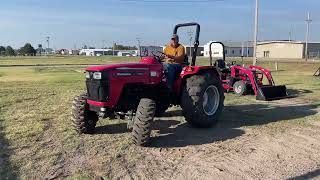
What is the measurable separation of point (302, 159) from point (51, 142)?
166 inches

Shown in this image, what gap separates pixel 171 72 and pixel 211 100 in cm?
153

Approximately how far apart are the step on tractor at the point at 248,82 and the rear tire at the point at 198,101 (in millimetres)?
3925

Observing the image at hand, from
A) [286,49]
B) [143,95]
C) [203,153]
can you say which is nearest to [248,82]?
[143,95]

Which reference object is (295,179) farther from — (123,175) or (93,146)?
(93,146)

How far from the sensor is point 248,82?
15.3 meters

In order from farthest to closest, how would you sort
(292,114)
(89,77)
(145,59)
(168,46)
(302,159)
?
(292,114)
(168,46)
(145,59)
(89,77)
(302,159)

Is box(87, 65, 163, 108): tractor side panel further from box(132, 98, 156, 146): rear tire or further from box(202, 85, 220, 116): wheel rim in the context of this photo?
box(202, 85, 220, 116): wheel rim

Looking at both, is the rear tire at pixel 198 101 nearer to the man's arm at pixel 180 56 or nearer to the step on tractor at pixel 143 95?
the step on tractor at pixel 143 95

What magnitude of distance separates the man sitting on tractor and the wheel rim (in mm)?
974

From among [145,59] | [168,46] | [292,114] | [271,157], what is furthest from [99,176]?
[292,114]

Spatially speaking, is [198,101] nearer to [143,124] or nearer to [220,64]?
[143,124]

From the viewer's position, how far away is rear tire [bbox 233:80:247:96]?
15.2m

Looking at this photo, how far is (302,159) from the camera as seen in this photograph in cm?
702

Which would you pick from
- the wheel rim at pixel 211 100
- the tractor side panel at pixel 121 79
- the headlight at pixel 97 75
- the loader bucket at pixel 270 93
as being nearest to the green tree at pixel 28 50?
the loader bucket at pixel 270 93
